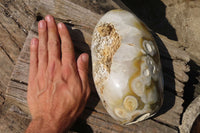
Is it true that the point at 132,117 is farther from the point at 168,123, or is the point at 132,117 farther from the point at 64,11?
the point at 64,11

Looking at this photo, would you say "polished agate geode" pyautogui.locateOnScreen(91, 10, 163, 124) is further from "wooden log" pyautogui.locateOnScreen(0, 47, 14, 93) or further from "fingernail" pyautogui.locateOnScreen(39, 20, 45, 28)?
"wooden log" pyautogui.locateOnScreen(0, 47, 14, 93)

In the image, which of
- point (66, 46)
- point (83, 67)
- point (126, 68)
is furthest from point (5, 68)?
point (126, 68)

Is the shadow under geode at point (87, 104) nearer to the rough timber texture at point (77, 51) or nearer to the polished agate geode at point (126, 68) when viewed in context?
the rough timber texture at point (77, 51)

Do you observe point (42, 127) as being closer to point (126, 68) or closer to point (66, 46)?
point (66, 46)

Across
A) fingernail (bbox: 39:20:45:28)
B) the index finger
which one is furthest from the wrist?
fingernail (bbox: 39:20:45:28)

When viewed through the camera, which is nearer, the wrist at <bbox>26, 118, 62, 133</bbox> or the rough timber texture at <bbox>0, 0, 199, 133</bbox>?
the wrist at <bbox>26, 118, 62, 133</bbox>

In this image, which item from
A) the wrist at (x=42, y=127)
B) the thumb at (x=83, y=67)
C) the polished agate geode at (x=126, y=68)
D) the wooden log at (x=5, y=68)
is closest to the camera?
the polished agate geode at (x=126, y=68)

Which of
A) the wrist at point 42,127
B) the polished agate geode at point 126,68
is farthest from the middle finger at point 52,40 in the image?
the wrist at point 42,127

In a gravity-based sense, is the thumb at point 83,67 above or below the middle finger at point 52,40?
below
